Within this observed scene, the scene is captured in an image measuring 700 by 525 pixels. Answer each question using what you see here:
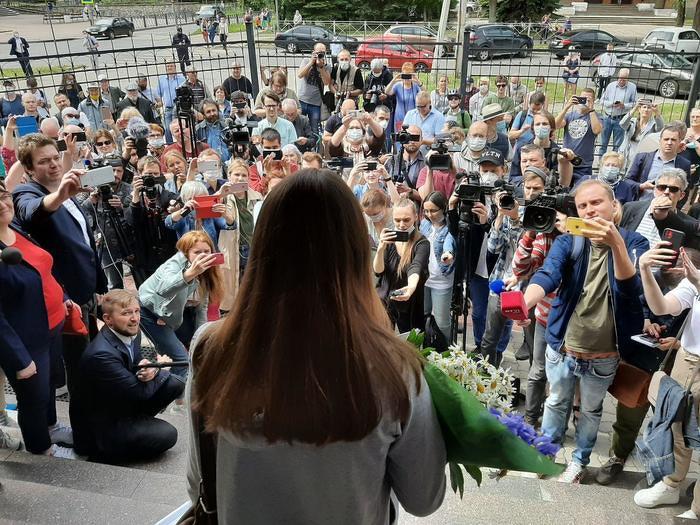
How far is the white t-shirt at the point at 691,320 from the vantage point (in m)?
2.83

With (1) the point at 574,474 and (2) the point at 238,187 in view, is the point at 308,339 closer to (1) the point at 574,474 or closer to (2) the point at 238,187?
(1) the point at 574,474

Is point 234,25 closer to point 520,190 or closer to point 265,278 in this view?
point 520,190

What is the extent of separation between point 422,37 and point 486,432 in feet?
68.1

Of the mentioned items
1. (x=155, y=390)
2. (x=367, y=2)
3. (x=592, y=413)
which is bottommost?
(x=592, y=413)

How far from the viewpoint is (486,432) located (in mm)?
1251

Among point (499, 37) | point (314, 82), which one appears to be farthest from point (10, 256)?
point (499, 37)

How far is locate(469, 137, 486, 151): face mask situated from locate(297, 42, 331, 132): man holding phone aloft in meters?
3.77

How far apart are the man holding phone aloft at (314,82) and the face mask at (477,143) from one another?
3772mm

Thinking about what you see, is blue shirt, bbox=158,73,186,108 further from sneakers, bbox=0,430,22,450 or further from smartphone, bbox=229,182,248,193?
sneakers, bbox=0,430,22,450

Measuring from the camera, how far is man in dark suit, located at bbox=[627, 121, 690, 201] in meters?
5.33

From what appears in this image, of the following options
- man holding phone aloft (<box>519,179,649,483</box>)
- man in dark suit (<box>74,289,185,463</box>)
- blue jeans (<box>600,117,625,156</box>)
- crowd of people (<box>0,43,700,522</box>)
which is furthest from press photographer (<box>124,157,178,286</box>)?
blue jeans (<box>600,117,625,156</box>)

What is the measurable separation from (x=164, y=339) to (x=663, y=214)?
11.4 feet

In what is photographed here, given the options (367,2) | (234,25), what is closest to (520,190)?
(367,2)

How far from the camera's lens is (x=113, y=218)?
4750 mm
